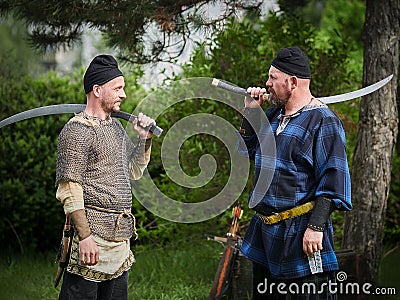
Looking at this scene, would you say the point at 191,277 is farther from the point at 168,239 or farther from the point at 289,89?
the point at 289,89

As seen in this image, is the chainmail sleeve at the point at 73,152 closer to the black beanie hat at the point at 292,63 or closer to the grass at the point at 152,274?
the black beanie hat at the point at 292,63

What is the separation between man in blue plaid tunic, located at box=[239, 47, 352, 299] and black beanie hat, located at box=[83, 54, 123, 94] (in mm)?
744

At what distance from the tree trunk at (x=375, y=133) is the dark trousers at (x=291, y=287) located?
1405 mm

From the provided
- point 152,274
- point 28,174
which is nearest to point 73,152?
point 152,274

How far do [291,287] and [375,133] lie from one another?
5.74 feet

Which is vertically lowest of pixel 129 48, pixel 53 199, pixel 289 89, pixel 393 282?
pixel 393 282

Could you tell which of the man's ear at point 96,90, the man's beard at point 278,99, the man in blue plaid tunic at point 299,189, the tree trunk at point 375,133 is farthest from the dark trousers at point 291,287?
the tree trunk at point 375,133

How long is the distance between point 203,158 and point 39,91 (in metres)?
2.11

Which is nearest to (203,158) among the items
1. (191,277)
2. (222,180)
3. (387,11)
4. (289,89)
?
(222,180)

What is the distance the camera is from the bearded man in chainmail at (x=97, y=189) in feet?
9.25

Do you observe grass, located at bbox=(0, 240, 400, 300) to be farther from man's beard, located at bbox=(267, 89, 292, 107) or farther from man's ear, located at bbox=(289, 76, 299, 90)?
man's ear, located at bbox=(289, 76, 299, 90)

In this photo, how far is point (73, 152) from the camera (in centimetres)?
283

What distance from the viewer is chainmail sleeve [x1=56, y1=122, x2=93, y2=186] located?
2.81 metres

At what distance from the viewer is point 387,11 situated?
174 inches
